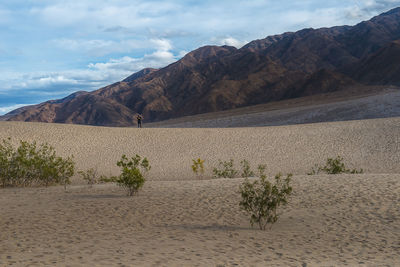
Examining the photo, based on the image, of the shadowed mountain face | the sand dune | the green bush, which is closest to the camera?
the green bush

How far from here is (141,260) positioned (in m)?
6.19

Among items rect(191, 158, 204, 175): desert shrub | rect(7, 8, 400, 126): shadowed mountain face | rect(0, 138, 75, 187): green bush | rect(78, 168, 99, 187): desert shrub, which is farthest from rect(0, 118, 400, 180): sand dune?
rect(7, 8, 400, 126): shadowed mountain face

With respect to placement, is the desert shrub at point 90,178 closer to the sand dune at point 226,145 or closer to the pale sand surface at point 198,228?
the sand dune at point 226,145

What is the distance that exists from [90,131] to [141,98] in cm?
12431

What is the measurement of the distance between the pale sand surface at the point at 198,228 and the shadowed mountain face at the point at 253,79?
292ft

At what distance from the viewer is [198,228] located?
8.45m

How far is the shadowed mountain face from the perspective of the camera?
108625mm

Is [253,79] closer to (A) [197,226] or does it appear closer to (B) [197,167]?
(B) [197,167]

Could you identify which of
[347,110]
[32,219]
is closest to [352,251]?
[32,219]

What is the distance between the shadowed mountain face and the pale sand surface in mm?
89103

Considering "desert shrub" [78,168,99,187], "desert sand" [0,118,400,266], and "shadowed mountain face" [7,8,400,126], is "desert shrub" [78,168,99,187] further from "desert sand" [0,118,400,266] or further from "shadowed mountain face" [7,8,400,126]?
"shadowed mountain face" [7,8,400,126]

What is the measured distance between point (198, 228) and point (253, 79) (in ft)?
371

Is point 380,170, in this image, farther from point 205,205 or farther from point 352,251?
point 352,251

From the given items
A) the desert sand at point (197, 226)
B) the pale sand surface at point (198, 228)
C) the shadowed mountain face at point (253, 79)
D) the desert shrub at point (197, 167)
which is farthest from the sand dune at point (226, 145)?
the shadowed mountain face at point (253, 79)
